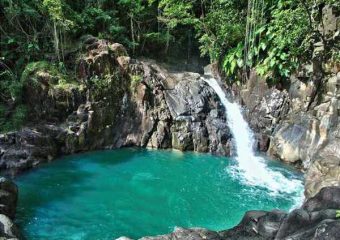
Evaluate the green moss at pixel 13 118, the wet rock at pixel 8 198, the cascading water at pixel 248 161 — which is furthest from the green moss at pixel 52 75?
the cascading water at pixel 248 161

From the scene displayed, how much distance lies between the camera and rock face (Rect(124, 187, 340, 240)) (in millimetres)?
5730

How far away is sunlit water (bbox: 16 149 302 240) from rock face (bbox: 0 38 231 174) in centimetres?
79

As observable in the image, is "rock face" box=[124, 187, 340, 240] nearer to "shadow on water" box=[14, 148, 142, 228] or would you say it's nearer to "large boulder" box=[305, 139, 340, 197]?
"large boulder" box=[305, 139, 340, 197]

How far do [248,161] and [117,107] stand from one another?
5380 mm

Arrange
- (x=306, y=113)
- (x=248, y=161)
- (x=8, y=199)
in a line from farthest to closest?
(x=248, y=161) → (x=306, y=113) → (x=8, y=199)

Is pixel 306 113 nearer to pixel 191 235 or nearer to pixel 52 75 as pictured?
pixel 191 235

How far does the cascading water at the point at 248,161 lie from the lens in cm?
1122

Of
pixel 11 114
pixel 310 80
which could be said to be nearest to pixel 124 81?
pixel 11 114

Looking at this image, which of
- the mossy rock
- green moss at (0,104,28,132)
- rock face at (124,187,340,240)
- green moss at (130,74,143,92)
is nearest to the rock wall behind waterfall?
rock face at (124,187,340,240)

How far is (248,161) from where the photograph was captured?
44.2 feet

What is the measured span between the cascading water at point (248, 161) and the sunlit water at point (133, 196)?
0.97ft

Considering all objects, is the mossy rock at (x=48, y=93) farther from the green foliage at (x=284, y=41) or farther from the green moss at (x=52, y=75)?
the green foliage at (x=284, y=41)

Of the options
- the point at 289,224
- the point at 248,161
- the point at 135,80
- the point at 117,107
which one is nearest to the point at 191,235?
the point at 289,224

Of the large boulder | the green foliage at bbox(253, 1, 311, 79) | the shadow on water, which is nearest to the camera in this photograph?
the large boulder
